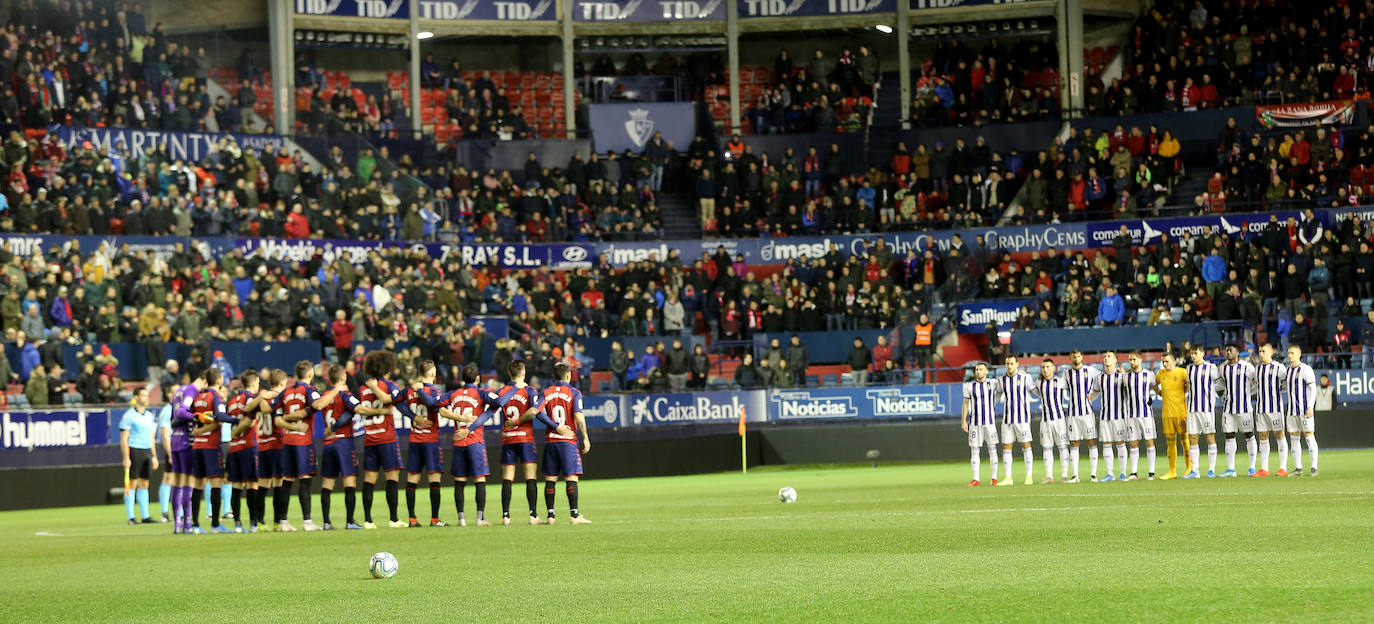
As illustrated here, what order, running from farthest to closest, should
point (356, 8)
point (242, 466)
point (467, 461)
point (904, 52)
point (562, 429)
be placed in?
point (904, 52), point (356, 8), point (242, 466), point (467, 461), point (562, 429)

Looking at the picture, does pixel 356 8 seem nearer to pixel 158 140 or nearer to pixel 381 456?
pixel 158 140

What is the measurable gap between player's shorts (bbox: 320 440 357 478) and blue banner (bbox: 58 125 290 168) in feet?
75.3

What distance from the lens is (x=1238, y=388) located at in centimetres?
2620

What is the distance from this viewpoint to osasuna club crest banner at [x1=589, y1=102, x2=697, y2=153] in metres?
51.6

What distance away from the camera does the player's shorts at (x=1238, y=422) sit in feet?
85.8

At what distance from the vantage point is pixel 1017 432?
85.3 ft

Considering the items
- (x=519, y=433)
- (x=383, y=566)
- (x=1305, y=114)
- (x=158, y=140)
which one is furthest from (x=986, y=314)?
(x=383, y=566)

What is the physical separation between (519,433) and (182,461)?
16.0 feet

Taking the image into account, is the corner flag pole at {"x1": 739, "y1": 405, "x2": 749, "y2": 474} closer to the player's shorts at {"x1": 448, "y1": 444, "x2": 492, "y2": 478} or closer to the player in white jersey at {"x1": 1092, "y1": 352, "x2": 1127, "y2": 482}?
the player in white jersey at {"x1": 1092, "y1": 352, "x2": 1127, "y2": 482}

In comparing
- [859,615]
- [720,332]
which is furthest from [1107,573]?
[720,332]

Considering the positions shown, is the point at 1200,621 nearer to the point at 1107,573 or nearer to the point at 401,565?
the point at 1107,573

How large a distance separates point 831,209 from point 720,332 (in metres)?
6.23

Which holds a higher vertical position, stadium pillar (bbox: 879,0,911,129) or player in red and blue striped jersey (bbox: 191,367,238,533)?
stadium pillar (bbox: 879,0,911,129)

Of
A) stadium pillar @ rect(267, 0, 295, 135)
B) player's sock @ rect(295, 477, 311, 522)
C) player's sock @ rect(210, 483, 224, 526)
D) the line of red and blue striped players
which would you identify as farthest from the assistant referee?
stadium pillar @ rect(267, 0, 295, 135)
